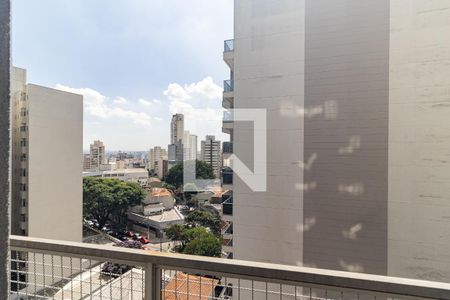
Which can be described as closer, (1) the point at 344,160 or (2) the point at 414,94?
(2) the point at 414,94

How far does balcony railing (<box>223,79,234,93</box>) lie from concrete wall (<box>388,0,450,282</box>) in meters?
1.19

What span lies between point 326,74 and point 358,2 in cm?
51

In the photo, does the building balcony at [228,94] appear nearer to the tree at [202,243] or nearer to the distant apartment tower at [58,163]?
the tree at [202,243]

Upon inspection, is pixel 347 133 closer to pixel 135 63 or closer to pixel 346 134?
pixel 346 134

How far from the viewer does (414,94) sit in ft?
5.72

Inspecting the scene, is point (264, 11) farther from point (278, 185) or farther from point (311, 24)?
point (278, 185)

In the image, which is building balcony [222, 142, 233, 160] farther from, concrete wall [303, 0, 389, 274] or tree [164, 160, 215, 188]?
concrete wall [303, 0, 389, 274]

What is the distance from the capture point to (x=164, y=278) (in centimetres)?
95

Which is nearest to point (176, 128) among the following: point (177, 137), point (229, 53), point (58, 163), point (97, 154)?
point (177, 137)

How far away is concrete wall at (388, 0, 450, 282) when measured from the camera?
1.69 meters

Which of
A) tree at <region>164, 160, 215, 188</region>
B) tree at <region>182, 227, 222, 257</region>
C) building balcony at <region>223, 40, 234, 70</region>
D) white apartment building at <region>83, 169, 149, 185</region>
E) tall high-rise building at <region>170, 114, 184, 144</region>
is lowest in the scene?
tree at <region>182, 227, 222, 257</region>

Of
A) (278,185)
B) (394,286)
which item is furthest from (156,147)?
(394,286)

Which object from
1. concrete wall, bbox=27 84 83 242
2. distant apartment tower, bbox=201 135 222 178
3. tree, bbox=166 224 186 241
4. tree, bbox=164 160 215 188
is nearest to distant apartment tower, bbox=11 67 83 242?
concrete wall, bbox=27 84 83 242

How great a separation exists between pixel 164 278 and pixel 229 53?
196cm
